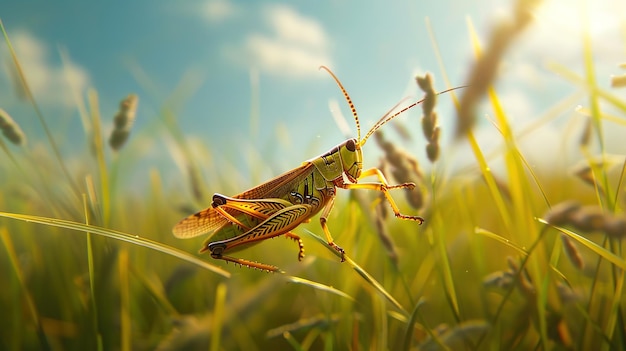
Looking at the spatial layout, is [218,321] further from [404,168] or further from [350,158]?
[350,158]

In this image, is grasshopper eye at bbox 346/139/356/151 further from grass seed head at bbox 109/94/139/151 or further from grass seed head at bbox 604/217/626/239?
grass seed head at bbox 604/217/626/239

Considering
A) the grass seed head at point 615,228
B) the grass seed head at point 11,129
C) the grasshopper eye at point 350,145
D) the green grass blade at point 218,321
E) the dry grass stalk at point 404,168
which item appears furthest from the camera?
Result: the grasshopper eye at point 350,145

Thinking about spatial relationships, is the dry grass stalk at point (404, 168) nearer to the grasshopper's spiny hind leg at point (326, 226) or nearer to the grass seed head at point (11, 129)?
the grasshopper's spiny hind leg at point (326, 226)

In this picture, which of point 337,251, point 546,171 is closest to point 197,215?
point 337,251

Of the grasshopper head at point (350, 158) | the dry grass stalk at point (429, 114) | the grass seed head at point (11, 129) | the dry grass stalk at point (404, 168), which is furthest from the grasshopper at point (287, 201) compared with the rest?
the grass seed head at point (11, 129)

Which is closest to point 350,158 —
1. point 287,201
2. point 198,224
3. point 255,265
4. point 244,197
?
point 287,201

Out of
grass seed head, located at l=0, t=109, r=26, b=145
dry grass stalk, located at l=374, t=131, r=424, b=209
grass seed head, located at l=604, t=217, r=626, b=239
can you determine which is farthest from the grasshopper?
grass seed head, located at l=604, t=217, r=626, b=239
